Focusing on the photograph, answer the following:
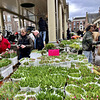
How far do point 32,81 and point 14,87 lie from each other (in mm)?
320

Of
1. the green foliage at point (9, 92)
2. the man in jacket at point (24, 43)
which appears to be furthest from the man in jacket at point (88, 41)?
the green foliage at point (9, 92)

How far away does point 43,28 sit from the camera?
6.79m

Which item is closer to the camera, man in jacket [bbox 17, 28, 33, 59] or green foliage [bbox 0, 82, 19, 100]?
green foliage [bbox 0, 82, 19, 100]

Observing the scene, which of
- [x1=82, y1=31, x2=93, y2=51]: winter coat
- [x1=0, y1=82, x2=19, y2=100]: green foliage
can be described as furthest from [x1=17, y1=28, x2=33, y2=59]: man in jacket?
[x1=0, y1=82, x2=19, y2=100]: green foliage

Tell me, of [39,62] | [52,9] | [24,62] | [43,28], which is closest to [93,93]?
[39,62]

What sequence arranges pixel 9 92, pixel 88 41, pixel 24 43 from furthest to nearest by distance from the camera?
pixel 88 41 → pixel 24 43 → pixel 9 92

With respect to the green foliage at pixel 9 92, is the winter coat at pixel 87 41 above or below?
above

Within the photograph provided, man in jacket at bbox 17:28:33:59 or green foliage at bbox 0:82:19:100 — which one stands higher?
man in jacket at bbox 17:28:33:59

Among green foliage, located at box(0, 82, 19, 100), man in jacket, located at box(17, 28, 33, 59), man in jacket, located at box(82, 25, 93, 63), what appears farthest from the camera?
man in jacket, located at box(82, 25, 93, 63)

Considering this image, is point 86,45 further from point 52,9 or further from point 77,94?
point 77,94

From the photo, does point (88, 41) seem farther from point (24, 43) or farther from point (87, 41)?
point (24, 43)

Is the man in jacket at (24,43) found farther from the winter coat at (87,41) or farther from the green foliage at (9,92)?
the green foliage at (9,92)

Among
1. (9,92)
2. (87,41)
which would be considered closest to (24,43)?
(87,41)

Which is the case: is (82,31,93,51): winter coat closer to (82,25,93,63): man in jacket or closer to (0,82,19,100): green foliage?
(82,25,93,63): man in jacket
